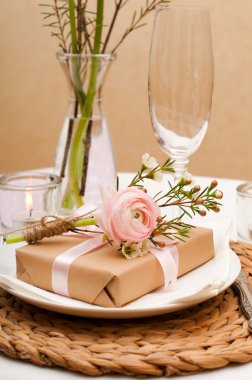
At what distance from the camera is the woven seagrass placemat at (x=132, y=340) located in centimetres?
60

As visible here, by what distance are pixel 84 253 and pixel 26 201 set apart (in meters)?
0.33

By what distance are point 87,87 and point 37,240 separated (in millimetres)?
421

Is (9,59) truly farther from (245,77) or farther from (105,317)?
(105,317)

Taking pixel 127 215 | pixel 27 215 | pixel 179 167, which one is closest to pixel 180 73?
pixel 179 167

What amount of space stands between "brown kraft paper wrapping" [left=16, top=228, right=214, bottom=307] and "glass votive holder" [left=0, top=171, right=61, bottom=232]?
0.24m

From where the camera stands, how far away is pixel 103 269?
0.68 meters

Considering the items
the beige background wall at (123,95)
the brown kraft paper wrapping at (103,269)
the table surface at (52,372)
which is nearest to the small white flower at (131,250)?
the brown kraft paper wrapping at (103,269)

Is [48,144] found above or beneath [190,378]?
beneath

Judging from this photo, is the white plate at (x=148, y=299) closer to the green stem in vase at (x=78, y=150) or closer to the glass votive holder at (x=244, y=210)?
the glass votive holder at (x=244, y=210)

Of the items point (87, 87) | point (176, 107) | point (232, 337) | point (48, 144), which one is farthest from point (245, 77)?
point (232, 337)

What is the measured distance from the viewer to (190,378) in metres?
0.60

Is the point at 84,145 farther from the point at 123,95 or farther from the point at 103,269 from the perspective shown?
the point at 123,95

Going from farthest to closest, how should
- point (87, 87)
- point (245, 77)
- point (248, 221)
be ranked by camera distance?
point (245, 77) → point (87, 87) → point (248, 221)

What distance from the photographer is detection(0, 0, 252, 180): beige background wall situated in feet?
9.80
